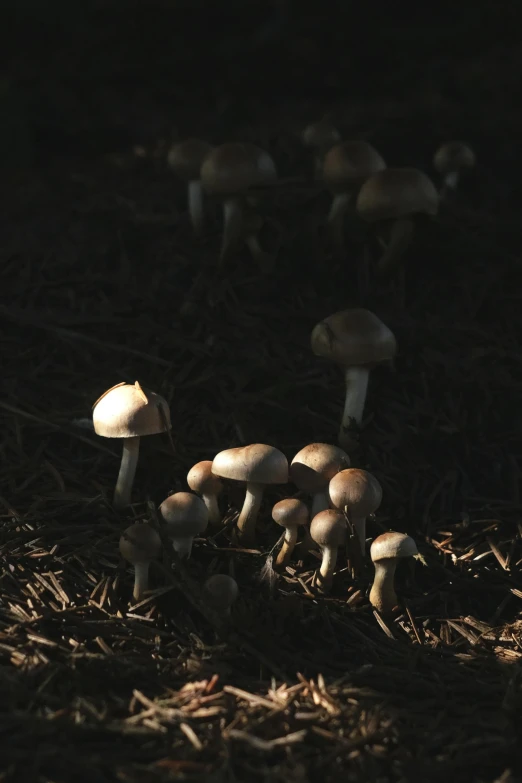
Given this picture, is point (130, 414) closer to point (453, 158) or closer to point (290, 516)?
point (290, 516)

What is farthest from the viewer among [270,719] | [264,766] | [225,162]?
[225,162]

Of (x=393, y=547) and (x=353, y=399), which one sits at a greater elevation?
(x=353, y=399)

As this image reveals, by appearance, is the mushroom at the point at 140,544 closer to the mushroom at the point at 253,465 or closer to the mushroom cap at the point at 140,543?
the mushroom cap at the point at 140,543

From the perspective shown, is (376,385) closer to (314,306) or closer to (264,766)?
(314,306)

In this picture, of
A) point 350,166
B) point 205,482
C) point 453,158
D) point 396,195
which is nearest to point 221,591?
point 205,482

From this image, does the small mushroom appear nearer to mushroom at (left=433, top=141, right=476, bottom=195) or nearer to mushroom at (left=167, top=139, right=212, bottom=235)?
mushroom at (left=167, top=139, right=212, bottom=235)

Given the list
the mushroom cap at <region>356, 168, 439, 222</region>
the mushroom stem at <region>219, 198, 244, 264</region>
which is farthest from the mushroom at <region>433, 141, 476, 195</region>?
the mushroom stem at <region>219, 198, 244, 264</region>

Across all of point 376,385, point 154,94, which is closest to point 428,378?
point 376,385
